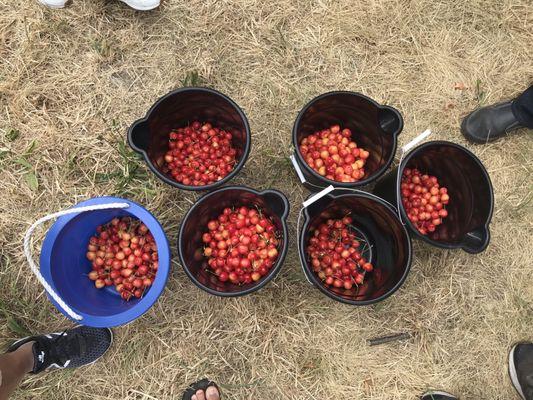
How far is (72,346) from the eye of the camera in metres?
2.49

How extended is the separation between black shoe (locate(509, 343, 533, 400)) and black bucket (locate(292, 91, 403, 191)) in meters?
1.50

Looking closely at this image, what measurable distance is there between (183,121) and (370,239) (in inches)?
51.6

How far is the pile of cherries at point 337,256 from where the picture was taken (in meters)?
2.31

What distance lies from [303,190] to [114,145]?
4.00 feet

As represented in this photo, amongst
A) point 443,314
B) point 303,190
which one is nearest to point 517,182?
point 443,314

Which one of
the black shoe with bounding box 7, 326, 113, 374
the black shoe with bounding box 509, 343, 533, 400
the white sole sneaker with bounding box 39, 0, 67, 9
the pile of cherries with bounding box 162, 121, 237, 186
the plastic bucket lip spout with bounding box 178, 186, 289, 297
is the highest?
the white sole sneaker with bounding box 39, 0, 67, 9

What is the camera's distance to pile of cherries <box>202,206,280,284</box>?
221cm

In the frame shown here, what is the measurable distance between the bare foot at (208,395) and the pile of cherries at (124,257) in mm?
718

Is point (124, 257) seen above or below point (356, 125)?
below

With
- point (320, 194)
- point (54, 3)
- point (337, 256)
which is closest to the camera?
point (320, 194)

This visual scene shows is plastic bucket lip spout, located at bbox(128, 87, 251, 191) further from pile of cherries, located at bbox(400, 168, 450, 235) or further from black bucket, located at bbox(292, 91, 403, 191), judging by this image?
pile of cherries, located at bbox(400, 168, 450, 235)

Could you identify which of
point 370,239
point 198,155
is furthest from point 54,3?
point 370,239

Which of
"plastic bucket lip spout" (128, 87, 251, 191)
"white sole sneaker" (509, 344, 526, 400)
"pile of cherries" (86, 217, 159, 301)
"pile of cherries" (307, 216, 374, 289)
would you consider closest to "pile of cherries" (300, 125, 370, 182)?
"pile of cherries" (307, 216, 374, 289)

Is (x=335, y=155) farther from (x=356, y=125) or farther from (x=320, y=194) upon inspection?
(x=320, y=194)
